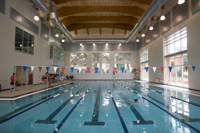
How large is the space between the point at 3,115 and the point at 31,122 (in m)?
1.18

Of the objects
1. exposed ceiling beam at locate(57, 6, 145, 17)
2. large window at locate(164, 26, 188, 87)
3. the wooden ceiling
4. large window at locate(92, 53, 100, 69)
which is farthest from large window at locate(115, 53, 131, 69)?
exposed ceiling beam at locate(57, 6, 145, 17)

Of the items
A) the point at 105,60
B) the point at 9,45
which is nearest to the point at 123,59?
the point at 105,60

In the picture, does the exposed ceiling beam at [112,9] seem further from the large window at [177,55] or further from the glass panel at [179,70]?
the glass panel at [179,70]

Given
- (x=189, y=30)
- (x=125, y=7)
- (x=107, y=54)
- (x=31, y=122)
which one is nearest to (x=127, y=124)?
(x=31, y=122)

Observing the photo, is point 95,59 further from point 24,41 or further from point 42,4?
point 42,4

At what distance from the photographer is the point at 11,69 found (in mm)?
7898

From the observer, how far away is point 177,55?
9.39 m

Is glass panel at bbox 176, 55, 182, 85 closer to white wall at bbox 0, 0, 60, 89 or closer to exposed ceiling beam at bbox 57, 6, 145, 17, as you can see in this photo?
exposed ceiling beam at bbox 57, 6, 145, 17

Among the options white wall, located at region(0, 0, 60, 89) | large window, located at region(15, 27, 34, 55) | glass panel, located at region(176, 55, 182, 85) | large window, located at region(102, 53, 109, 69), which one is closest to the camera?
white wall, located at region(0, 0, 60, 89)

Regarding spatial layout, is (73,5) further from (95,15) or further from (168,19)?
(168,19)

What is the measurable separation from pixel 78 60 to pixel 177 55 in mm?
14724

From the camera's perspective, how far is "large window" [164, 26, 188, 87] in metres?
8.55

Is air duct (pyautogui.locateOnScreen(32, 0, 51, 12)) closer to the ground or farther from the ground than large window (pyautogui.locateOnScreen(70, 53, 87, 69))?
farther from the ground

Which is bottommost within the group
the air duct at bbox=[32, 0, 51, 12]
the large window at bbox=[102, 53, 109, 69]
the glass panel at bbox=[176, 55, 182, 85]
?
the glass panel at bbox=[176, 55, 182, 85]
